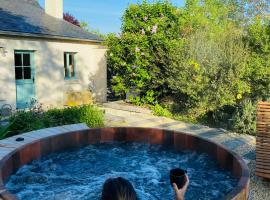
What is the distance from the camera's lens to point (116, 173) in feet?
15.2

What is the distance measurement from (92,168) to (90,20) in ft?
79.9

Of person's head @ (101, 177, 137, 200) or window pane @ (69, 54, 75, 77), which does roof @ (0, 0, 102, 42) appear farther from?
person's head @ (101, 177, 137, 200)

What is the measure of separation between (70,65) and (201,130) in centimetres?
769

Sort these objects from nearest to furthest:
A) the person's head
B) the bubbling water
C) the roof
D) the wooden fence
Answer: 1. the person's head
2. the bubbling water
3. the wooden fence
4. the roof

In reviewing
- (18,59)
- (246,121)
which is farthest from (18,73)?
(246,121)

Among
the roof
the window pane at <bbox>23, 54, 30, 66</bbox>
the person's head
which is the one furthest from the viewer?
the window pane at <bbox>23, 54, 30, 66</bbox>

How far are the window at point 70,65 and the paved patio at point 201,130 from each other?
2.90 m

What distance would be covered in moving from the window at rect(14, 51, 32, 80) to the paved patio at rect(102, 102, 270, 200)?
133 inches

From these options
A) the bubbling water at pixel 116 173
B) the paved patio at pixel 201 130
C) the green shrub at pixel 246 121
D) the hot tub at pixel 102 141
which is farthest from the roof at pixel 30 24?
the green shrub at pixel 246 121

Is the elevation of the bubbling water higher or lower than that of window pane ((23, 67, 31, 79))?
lower

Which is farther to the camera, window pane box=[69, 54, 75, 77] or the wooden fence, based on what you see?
window pane box=[69, 54, 75, 77]

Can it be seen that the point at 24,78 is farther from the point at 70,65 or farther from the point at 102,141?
the point at 102,141

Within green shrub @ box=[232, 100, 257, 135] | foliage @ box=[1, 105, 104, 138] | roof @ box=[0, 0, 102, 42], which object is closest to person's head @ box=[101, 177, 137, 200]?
foliage @ box=[1, 105, 104, 138]

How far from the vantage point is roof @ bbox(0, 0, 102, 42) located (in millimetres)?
10516
